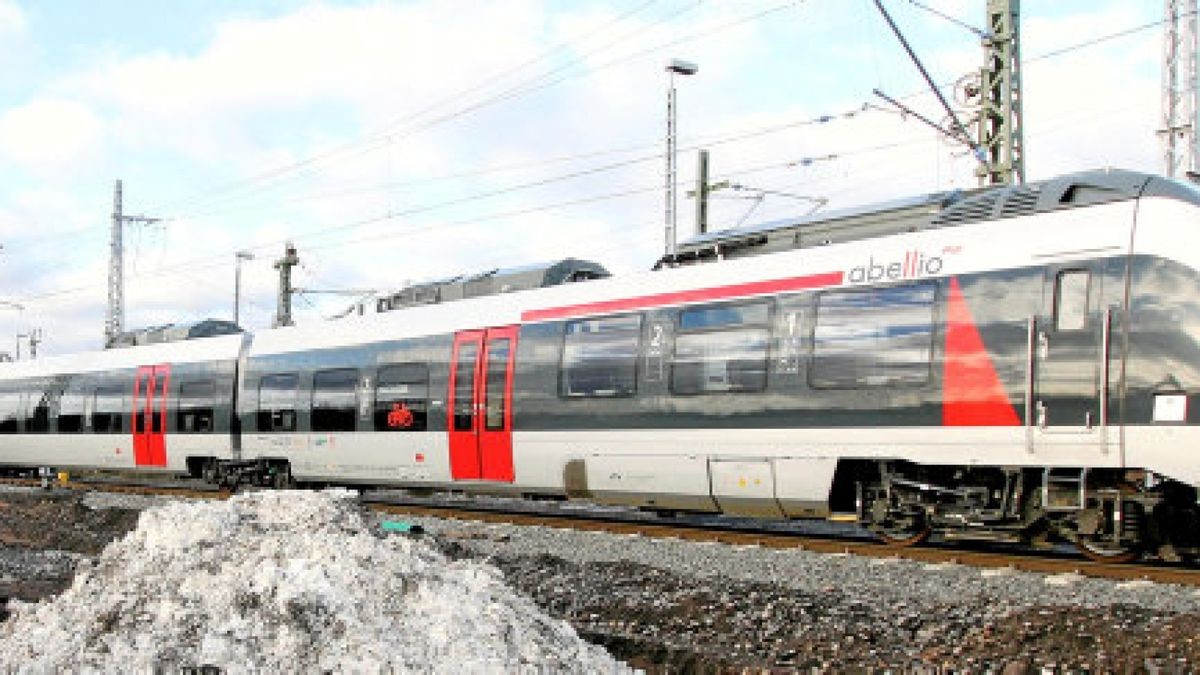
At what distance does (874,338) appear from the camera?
10633 mm

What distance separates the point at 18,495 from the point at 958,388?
59.5 ft

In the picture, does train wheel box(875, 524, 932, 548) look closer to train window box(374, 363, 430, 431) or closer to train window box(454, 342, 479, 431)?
train window box(454, 342, 479, 431)

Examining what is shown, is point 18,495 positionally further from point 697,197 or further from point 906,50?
point 906,50

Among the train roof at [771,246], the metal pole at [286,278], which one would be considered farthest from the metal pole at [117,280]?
the train roof at [771,246]

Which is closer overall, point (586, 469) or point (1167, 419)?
point (1167, 419)

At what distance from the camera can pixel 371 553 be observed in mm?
5402

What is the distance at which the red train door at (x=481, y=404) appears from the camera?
1449 cm

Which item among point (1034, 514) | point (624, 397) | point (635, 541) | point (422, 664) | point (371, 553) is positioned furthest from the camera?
point (624, 397)

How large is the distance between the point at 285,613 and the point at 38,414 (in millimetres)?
24949

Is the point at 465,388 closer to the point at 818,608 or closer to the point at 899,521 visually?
the point at 899,521

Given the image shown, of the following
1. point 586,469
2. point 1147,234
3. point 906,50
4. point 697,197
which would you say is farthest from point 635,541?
point 697,197

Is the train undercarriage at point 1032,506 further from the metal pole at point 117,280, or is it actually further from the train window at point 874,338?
the metal pole at point 117,280

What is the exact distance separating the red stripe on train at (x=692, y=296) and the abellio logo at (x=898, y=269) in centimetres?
21

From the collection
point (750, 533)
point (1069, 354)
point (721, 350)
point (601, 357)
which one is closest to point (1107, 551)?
point (1069, 354)
